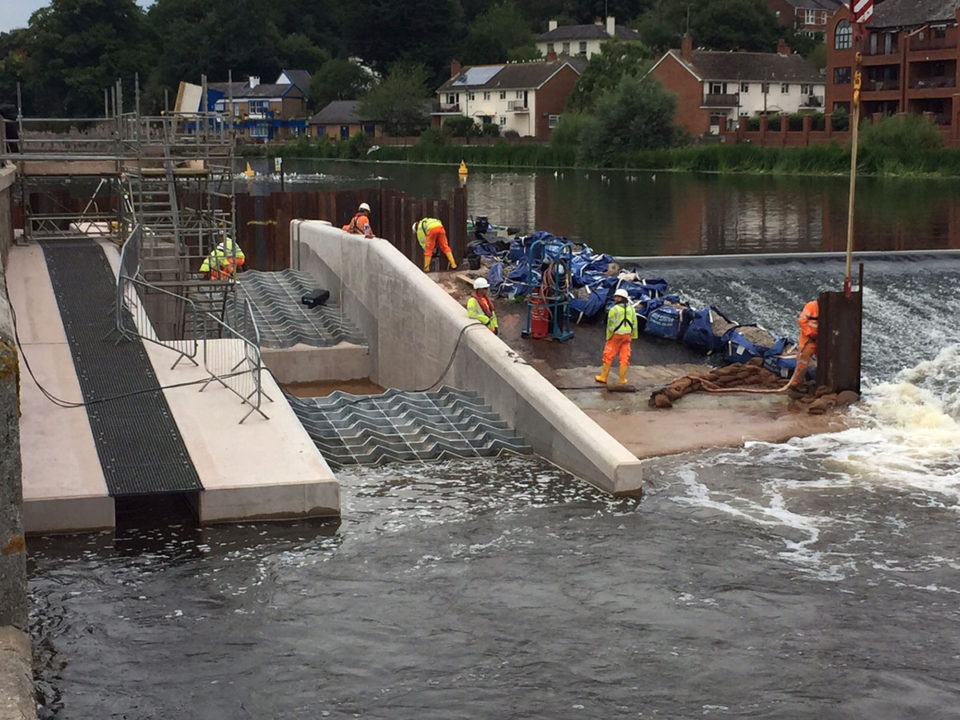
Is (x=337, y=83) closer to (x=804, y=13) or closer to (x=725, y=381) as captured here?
(x=804, y=13)

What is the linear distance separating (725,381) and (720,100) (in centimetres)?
8731

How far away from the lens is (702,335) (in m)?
22.9

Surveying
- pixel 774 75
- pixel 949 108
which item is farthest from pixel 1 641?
pixel 774 75

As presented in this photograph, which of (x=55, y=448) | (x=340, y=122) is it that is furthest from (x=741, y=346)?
(x=340, y=122)

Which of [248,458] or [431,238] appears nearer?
[248,458]

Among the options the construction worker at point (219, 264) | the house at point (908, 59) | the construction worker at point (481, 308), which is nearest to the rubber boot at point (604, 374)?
the construction worker at point (481, 308)

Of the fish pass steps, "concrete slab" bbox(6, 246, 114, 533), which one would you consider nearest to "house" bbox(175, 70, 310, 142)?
"concrete slab" bbox(6, 246, 114, 533)

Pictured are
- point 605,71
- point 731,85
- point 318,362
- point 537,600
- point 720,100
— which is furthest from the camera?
point 605,71

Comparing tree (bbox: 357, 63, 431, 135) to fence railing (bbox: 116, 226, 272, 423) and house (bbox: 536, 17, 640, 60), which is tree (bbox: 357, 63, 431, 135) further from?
fence railing (bbox: 116, 226, 272, 423)

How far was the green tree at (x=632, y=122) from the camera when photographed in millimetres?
85812

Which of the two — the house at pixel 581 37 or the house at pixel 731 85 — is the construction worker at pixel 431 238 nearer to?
the house at pixel 731 85

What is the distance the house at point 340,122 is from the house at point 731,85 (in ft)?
109

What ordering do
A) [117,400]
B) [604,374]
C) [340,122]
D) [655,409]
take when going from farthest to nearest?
[340,122] → [604,374] → [655,409] → [117,400]

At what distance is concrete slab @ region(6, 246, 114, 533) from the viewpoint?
14.0 metres
